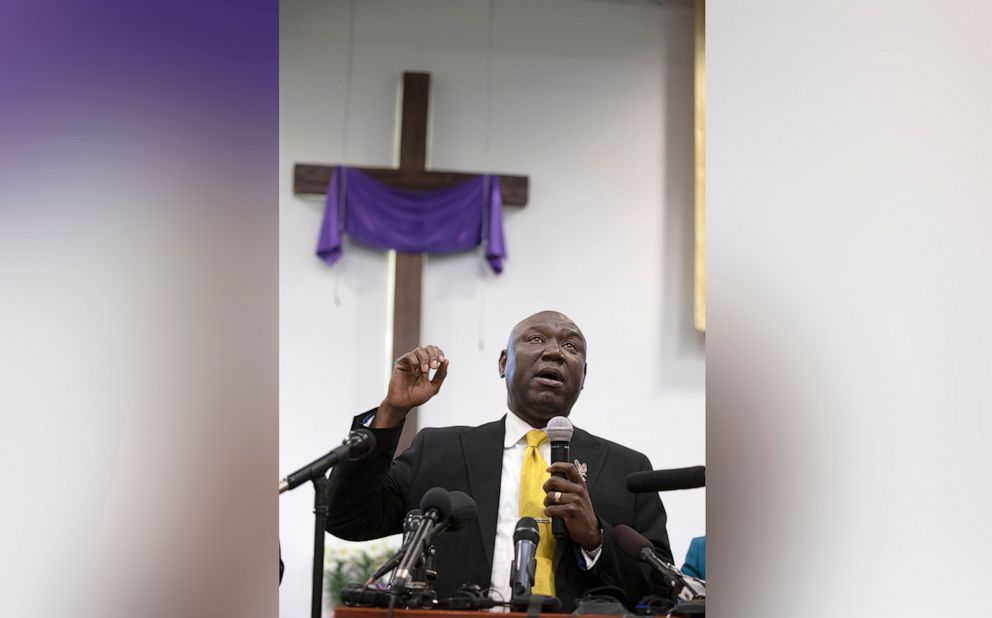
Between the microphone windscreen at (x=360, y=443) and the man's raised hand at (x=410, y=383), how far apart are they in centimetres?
16

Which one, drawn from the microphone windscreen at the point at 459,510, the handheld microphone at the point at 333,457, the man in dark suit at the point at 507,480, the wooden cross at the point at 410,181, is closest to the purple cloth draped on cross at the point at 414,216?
the wooden cross at the point at 410,181

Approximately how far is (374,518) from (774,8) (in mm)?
1407

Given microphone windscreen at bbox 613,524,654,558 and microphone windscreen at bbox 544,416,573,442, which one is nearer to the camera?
microphone windscreen at bbox 613,524,654,558

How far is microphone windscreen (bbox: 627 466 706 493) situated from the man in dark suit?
0.75 feet

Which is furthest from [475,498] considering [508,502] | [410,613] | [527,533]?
[410,613]

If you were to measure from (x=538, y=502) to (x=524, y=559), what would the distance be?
1.49 ft

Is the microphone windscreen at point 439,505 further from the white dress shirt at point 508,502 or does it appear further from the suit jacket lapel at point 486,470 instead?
the suit jacket lapel at point 486,470

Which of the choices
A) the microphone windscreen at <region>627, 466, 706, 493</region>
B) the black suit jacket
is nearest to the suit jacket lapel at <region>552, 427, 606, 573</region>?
the black suit jacket

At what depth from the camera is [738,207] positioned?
1.36 m

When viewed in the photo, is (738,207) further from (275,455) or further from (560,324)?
(560,324)

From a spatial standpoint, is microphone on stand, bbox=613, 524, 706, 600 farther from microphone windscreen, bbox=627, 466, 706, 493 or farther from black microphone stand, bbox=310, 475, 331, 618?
black microphone stand, bbox=310, 475, 331, 618

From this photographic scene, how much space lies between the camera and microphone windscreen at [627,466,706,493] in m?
1.70

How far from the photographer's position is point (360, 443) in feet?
6.17

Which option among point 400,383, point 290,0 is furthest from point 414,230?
point 400,383
